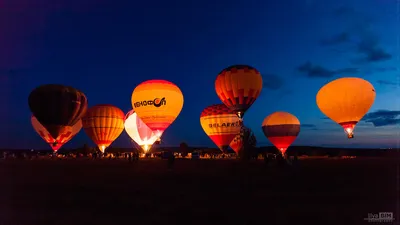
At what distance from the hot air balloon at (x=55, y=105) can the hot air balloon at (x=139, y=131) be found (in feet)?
40.5

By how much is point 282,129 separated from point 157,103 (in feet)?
58.8

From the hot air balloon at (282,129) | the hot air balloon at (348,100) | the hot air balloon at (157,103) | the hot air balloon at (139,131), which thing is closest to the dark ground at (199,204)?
the hot air balloon at (348,100)

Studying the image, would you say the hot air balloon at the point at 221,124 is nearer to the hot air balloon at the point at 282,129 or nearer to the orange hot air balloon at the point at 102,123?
the hot air balloon at the point at 282,129

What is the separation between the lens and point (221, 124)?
44375mm

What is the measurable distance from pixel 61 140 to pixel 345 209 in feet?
159

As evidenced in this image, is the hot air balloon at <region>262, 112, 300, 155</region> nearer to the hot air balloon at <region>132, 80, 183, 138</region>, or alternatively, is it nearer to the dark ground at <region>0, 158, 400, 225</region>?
the hot air balloon at <region>132, 80, 183, 138</region>

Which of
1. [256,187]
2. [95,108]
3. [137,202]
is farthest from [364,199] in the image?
[95,108]

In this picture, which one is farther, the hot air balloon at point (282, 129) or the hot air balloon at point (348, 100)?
the hot air balloon at point (282, 129)

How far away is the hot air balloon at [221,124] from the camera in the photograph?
145ft

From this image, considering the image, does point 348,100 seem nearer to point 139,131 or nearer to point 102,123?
point 139,131

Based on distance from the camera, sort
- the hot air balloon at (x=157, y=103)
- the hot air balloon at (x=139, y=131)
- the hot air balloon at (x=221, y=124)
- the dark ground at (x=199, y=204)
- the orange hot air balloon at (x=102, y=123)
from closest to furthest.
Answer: the dark ground at (x=199, y=204) < the hot air balloon at (x=157, y=103) < the hot air balloon at (x=221, y=124) < the hot air balloon at (x=139, y=131) < the orange hot air balloon at (x=102, y=123)

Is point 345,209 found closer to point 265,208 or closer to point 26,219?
point 265,208

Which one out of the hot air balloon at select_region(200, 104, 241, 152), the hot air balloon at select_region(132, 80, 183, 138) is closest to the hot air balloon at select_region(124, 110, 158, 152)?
the hot air balloon at select_region(132, 80, 183, 138)

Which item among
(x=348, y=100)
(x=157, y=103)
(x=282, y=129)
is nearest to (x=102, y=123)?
(x=157, y=103)
